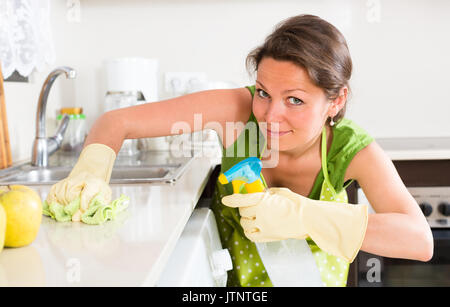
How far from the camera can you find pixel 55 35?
2000 mm

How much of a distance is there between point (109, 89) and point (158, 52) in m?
0.29

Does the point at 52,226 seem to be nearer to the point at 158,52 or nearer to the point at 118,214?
the point at 118,214

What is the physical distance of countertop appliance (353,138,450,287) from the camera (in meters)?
1.56

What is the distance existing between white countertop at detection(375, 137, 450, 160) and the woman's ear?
0.53 metres

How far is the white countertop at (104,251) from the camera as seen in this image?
571 mm

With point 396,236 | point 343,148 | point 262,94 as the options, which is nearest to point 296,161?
point 343,148

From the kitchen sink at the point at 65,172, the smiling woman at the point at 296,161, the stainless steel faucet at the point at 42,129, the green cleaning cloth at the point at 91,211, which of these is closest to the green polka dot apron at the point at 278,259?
the smiling woman at the point at 296,161

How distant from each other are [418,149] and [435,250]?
1.12 ft

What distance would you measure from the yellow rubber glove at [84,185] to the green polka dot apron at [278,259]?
0.30 m

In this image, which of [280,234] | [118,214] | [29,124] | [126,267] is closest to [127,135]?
[118,214]

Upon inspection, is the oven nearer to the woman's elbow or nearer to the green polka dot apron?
the green polka dot apron

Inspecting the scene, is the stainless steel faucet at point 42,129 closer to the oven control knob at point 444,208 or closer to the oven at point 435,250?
the oven at point 435,250
